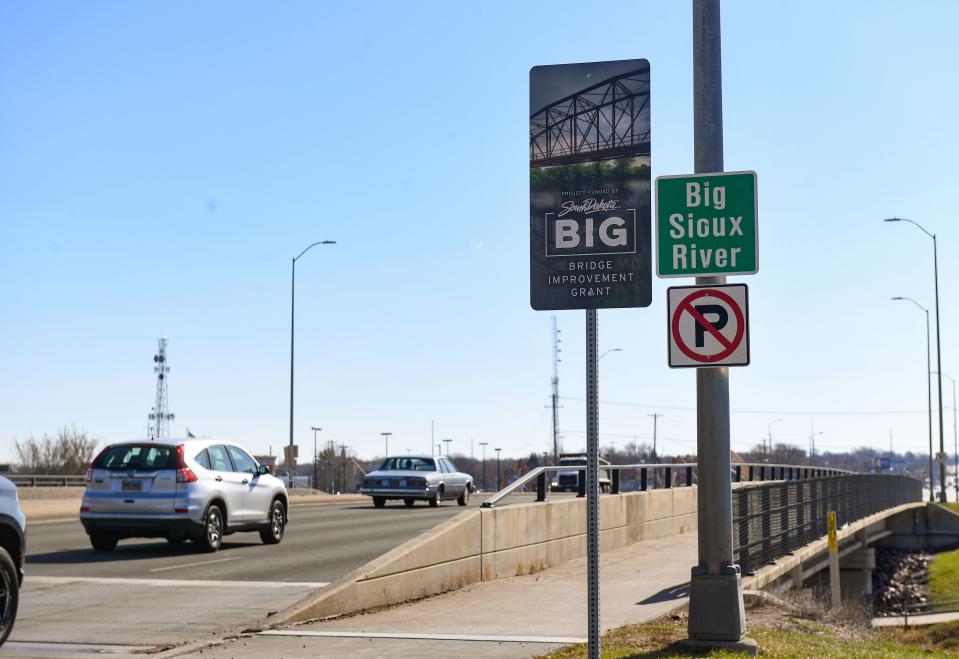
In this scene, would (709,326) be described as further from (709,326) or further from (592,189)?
(592,189)

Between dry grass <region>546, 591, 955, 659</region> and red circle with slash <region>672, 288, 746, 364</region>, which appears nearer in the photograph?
red circle with slash <region>672, 288, 746, 364</region>

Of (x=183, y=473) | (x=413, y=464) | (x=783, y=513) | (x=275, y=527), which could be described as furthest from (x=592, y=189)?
(x=413, y=464)

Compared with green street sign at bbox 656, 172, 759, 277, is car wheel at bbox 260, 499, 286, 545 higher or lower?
lower

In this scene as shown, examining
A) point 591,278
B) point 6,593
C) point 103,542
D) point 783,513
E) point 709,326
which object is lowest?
point 103,542

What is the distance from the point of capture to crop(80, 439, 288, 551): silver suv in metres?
17.9

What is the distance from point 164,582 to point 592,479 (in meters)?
9.55

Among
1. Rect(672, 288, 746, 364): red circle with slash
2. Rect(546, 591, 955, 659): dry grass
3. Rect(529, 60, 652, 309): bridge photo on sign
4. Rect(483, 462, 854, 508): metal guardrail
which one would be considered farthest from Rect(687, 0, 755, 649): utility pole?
Rect(483, 462, 854, 508): metal guardrail

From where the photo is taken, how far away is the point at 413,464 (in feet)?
→ 115

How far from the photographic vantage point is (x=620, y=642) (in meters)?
9.85

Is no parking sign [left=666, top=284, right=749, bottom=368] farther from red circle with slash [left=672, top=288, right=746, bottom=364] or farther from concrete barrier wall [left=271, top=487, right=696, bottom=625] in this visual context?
concrete barrier wall [left=271, top=487, right=696, bottom=625]

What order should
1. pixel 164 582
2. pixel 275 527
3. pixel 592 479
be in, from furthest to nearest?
pixel 275 527 < pixel 164 582 < pixel 592 479

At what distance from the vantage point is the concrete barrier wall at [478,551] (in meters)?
12.1

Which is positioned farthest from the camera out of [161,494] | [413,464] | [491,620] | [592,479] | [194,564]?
[413,464]

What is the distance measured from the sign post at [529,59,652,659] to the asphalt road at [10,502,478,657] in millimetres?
5145
